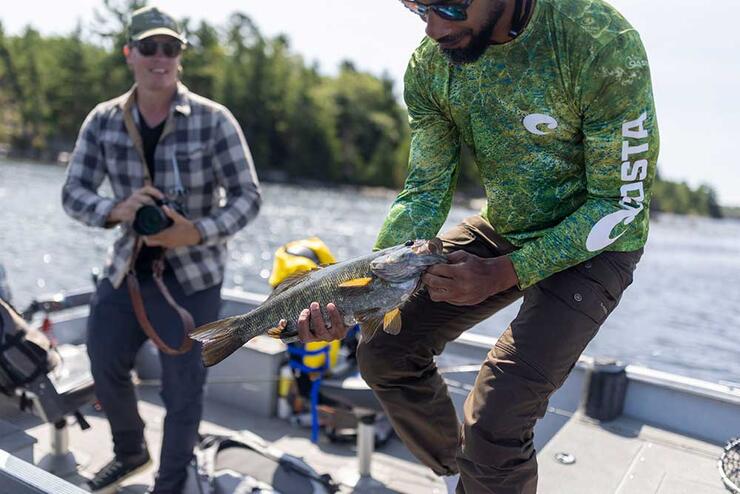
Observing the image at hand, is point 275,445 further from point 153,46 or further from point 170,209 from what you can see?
point 153,46

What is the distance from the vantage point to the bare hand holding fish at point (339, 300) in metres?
2.54

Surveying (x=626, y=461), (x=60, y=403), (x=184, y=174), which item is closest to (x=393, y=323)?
(x=184, y=174)

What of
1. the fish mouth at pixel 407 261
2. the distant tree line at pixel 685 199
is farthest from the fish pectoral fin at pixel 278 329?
the distant tree line at pixel 685 199

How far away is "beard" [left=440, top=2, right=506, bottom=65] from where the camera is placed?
8.19 feet

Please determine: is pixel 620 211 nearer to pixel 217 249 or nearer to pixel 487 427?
pixel 487 427

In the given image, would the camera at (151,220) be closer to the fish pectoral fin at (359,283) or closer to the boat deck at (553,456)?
the fish pectoral fin at (359,283)

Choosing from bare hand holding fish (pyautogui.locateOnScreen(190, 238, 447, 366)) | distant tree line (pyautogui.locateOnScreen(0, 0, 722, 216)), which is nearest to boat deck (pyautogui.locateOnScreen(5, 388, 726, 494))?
bare hand holding fish (pyautogui.locateOnScreen(190, 238, 447, 366))

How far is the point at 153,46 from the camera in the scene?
3863 mm

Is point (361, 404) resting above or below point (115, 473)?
above

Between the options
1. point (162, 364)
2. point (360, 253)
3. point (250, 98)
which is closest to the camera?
point (162, 364)

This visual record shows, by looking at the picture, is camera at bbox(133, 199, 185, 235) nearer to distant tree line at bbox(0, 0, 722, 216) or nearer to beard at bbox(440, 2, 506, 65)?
beard at bbox(440, 2, 506, 65)

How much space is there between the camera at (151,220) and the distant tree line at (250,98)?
65.5 metres

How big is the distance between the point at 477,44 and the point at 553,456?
273cm

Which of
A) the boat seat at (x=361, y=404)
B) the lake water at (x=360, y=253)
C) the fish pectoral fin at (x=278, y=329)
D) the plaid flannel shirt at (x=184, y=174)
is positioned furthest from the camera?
the lake water at (x=360, y=253)
